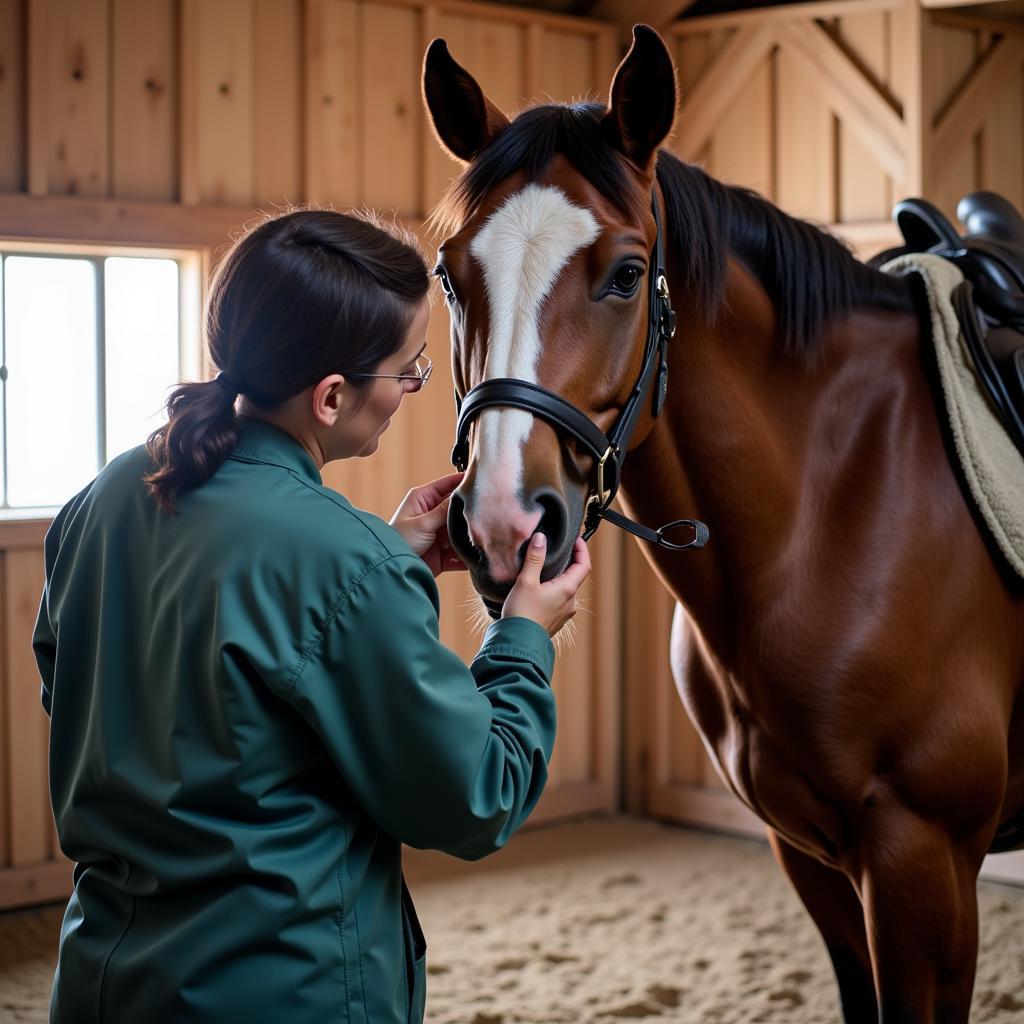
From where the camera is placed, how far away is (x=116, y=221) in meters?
3.18

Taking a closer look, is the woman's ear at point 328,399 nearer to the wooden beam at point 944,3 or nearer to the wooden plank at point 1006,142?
the wooden beam at point 944,3

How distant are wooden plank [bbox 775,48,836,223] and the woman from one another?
9.71 ft

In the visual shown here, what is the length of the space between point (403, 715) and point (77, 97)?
271 cm

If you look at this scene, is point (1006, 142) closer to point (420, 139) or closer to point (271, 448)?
point (420, 139)

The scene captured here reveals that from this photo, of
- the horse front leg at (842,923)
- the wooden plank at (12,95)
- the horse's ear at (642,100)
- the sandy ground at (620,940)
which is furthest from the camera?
the wooden plank at (12,95)

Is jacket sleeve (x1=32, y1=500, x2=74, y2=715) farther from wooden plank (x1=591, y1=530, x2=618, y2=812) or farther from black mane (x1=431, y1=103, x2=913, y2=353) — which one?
wooden plank (x1=591, y1=530, x2=618, y2=812)

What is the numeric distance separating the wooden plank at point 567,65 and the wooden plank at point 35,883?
2810mm

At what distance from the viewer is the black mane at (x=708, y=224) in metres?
1.41

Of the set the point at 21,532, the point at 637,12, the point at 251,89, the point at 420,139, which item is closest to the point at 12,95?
the point at 251,89

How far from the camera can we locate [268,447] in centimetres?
105

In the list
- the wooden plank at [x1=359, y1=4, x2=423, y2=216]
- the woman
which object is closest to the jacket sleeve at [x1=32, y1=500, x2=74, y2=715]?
the woman

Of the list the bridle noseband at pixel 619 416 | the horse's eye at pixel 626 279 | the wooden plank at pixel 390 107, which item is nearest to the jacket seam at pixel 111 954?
the bridle noseband at pixel 619 416

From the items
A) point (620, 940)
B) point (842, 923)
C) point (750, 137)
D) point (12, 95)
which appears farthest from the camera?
point (750, 137)

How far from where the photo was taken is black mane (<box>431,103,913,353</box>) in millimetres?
1408
